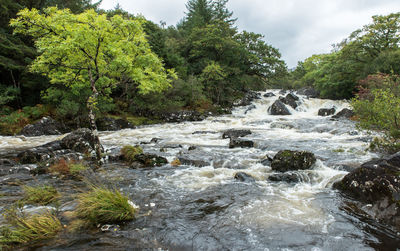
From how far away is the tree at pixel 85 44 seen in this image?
7781mm

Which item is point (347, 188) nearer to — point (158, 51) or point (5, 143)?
point (5, 143)

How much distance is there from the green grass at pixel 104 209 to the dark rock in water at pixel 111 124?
17.5m

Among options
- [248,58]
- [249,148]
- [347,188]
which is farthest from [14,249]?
[248,58]

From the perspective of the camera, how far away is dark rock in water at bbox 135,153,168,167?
386 inches

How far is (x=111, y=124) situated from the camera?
70.9 feet

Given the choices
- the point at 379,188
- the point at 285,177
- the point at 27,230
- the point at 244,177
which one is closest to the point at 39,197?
the point at 27,230

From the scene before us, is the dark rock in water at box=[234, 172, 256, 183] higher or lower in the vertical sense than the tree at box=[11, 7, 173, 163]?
lower

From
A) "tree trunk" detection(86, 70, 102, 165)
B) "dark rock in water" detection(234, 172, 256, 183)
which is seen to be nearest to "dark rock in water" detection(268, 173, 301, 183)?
"dark rock in water" detection(234, 172, 256, 183)

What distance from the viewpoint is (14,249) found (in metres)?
3.65

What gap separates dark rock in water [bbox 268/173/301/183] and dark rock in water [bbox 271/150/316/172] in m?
0.66

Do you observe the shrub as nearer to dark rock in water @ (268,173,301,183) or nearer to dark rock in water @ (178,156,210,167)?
dark rock in water @ (178,156,210,167)

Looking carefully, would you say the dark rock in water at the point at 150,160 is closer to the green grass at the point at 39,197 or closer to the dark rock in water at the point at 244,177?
the dark rock in water at the point at 244,177

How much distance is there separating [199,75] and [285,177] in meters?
30.0

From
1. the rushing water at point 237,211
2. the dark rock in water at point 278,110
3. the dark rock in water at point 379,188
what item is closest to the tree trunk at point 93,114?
the rushing water at point 237,211
